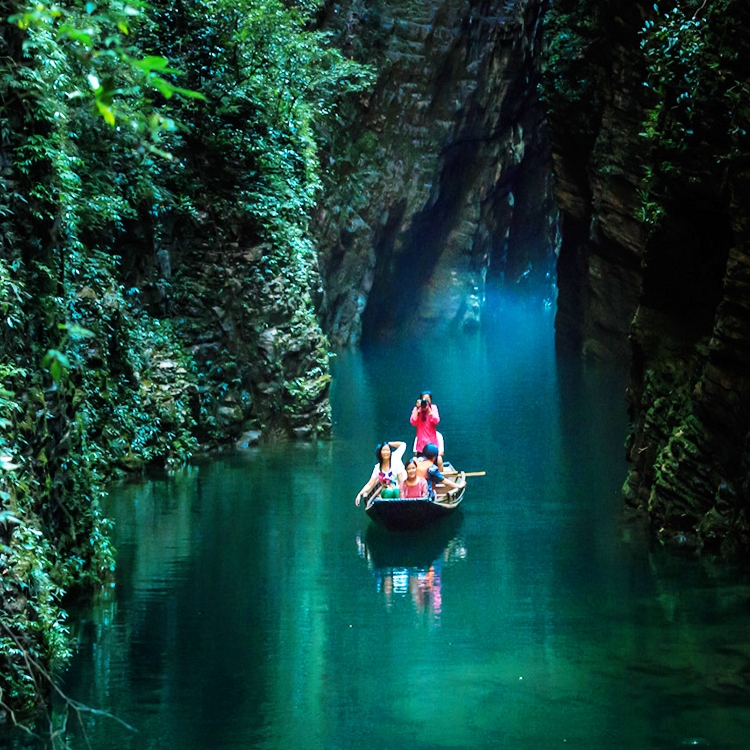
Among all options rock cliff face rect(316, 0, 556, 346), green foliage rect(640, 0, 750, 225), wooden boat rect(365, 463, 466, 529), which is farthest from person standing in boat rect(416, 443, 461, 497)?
rock cliff face rect(316, 0, 556, 346)

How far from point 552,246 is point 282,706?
64018 millimetres

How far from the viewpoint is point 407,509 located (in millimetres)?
17219

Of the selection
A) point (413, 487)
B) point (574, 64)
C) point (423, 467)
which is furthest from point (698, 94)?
point (574, 64)

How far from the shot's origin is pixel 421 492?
18.0 m

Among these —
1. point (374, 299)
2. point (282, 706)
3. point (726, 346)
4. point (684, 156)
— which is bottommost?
point (282, 706)

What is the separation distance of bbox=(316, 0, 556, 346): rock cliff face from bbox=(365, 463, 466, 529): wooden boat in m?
33.4

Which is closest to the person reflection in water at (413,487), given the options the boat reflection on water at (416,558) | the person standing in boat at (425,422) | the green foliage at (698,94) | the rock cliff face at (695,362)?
the boat reflection on water at (416,558)

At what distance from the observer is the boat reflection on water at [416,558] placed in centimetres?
1378

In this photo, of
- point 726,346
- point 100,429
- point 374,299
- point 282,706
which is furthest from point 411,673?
point 374,299

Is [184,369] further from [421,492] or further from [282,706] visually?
[282,706]

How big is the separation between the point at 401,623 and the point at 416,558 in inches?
134

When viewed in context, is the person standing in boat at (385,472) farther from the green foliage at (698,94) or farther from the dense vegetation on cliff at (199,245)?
the green foliage at (698,94)

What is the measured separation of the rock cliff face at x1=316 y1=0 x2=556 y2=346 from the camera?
172 feet

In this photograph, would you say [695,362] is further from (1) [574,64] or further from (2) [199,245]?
(1) [574,64]
